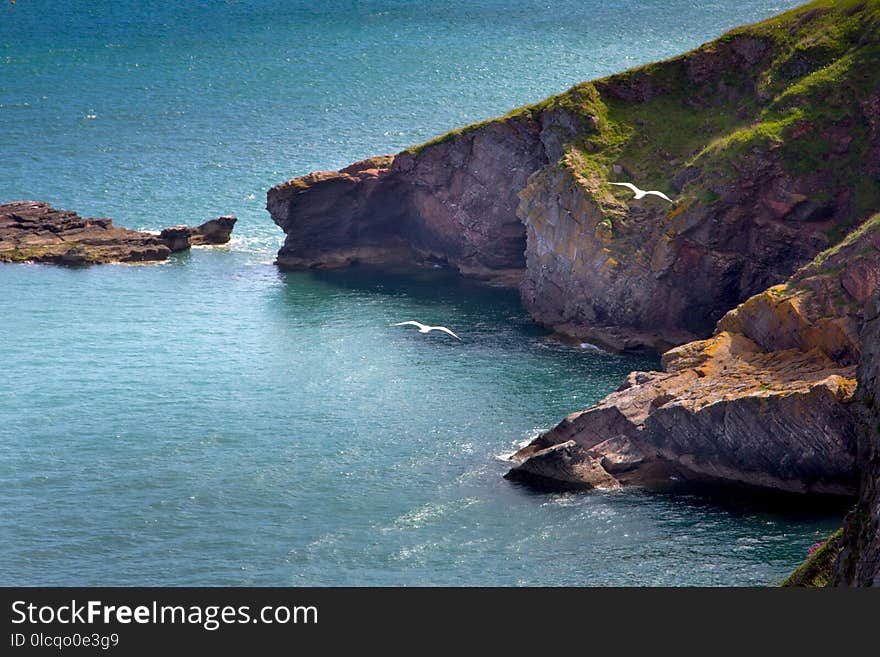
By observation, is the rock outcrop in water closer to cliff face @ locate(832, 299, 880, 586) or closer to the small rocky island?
cliff face @ locate(832, 299, 880, 586)

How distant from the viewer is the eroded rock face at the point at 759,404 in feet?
320

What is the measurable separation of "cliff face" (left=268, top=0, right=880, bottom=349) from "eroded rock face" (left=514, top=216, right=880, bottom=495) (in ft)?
74.9

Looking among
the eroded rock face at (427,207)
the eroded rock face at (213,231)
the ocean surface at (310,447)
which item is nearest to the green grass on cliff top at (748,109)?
the eroded rock face at (427,207)

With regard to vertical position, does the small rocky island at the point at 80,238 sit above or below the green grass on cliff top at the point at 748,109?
below

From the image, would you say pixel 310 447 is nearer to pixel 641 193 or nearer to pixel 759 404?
pixel 759 404

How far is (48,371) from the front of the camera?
131m

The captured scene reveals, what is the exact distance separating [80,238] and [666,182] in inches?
2731

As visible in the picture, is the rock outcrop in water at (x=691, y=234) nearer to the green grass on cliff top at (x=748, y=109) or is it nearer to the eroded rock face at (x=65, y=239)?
the green grass on cliff top at (x=748, y=109)

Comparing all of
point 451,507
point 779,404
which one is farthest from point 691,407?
point 451,507

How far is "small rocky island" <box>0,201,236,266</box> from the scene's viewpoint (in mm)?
174250

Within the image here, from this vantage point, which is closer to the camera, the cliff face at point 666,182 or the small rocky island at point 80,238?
the cliff face at point 666,182

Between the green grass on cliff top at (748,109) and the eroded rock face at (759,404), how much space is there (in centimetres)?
2444

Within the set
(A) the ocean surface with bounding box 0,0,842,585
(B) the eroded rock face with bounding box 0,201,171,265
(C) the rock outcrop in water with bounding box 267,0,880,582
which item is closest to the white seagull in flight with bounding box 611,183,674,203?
(C) the rock outcrop in water with bounding box 267,0,880,582

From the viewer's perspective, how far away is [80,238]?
177750mm
